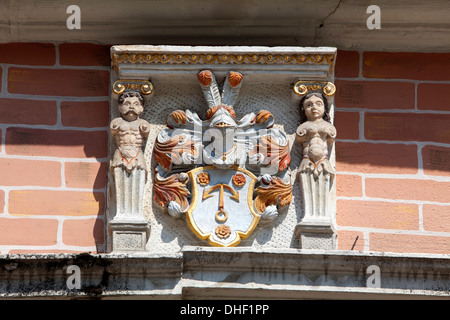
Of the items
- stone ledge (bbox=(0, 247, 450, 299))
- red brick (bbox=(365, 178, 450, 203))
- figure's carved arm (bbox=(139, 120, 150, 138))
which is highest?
figure's carved arm (bbox=(139, 120, 150, 138))

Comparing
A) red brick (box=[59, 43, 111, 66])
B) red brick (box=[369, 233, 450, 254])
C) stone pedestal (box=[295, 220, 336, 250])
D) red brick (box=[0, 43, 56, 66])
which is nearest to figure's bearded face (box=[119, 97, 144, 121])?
red brick (box=[59, 43, 111, 66])

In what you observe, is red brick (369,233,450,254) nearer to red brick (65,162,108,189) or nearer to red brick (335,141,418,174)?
red brick (335,141,418,174)

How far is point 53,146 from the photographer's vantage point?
5711 mm

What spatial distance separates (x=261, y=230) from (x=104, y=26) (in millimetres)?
1073

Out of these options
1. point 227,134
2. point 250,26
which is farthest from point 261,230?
point 250,26

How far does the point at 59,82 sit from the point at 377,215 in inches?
54.5

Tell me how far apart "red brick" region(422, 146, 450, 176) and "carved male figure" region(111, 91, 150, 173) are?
1120 mm

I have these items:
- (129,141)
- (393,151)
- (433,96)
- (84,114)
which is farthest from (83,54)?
(433,96)

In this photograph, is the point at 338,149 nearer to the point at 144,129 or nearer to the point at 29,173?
the point at 144,129

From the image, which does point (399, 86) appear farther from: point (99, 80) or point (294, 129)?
point (99, 80)

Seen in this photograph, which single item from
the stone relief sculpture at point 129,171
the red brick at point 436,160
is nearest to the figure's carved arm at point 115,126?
the stone relief sculpture at point 129,171

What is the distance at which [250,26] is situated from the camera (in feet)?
19.2

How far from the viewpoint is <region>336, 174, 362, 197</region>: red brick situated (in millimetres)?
5688

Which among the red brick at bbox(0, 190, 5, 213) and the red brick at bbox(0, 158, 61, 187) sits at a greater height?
the red brick at bbox(0, 158, 61, 187)
